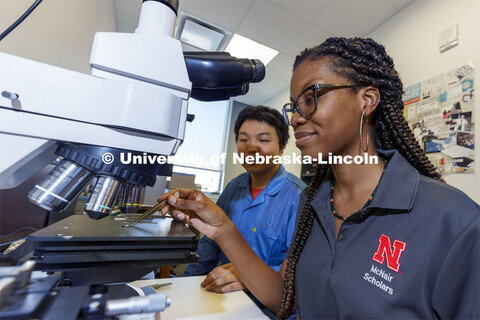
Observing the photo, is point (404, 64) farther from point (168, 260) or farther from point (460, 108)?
point (168, 260)

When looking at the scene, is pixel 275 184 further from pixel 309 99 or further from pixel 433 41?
pixel 433 41

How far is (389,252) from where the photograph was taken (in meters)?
0.52

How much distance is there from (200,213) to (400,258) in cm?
50

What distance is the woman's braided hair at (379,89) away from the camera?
643 millimetres

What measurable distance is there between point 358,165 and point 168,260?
1.90ft

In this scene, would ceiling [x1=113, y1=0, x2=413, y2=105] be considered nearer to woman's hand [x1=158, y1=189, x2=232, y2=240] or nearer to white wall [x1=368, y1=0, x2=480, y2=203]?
white wall [x1=368, y1=0, x2=480, y2=203]

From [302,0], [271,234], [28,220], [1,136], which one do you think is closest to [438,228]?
[271,234]

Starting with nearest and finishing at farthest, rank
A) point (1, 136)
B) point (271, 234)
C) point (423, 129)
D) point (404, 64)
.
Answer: point (1, 136), point (271, 234), point (423, 129), point (404, 64)

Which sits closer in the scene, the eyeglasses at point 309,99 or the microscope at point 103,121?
the microscope at point 103,121

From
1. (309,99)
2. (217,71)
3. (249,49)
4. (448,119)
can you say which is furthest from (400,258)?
(249,49)

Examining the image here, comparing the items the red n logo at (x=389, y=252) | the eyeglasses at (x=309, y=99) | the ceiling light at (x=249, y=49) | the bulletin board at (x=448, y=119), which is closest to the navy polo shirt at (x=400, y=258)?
the red n logo at (x=389, y=252)

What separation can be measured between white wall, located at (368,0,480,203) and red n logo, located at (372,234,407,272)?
1.11 meters

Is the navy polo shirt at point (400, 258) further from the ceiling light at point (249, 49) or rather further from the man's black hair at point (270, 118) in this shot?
the ceiling light at point (249, 49)

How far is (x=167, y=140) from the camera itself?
17.0 inches
